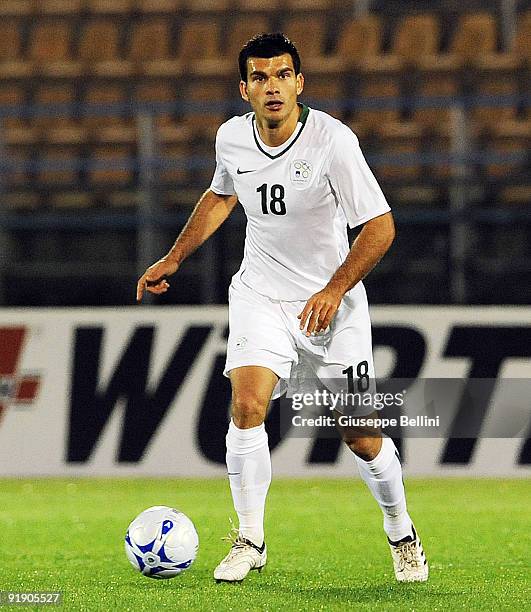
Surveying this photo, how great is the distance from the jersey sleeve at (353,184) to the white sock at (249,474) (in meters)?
0.88

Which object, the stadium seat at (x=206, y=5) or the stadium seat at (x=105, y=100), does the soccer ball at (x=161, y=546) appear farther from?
the stadium seat at (x=206, y=5)

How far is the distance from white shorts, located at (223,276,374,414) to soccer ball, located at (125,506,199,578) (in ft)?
2.02

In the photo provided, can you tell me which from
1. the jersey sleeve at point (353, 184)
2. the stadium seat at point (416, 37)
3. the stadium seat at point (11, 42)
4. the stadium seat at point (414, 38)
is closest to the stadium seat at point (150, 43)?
the stadium seat at point (11, 42)

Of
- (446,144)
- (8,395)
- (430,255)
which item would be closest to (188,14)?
(446,144)

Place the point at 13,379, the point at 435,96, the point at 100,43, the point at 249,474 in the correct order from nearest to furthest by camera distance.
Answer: the point at 249,474, the point at 13,379, the point at 435,96, the point at 100,43

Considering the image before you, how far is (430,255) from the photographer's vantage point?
963 centimetres

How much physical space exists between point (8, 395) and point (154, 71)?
14.8 ft

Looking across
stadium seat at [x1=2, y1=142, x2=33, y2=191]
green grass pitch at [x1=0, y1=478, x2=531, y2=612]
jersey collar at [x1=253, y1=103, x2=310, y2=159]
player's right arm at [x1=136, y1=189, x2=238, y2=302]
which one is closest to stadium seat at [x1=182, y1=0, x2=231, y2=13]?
stadium seat at [x1=2, y1=142, x2=33, y2=191]

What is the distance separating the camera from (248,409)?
482 cm

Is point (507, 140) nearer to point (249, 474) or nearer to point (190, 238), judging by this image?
point (190, 238)

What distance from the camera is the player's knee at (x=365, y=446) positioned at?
4.96 meters

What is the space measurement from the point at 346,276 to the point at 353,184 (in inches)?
13.8

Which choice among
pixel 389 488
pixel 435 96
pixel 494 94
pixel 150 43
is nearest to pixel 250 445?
pixel 389 488

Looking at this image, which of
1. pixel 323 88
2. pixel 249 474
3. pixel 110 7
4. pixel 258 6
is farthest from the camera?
pixel 110 7
